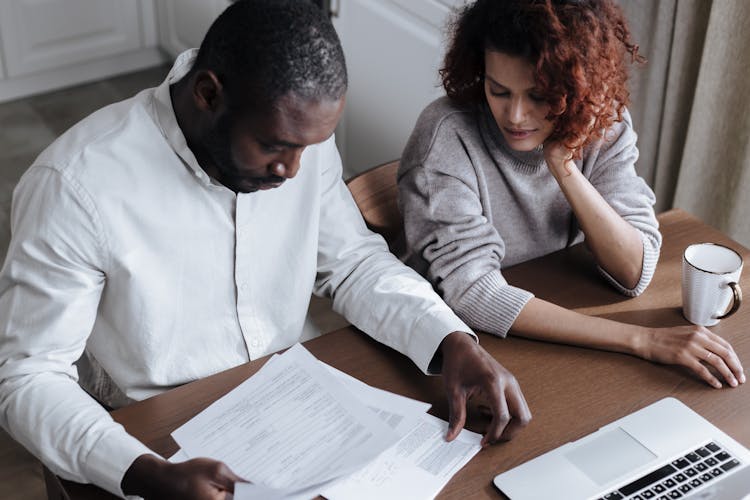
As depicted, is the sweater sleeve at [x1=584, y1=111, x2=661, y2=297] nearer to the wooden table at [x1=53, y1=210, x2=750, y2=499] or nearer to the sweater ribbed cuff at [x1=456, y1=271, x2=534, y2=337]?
the wooden table at [x1=53, y1=210, x2=750, y2=499]

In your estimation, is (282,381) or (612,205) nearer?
(282,381)

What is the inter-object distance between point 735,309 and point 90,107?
285cm

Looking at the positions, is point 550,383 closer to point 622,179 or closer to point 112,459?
point 622,179

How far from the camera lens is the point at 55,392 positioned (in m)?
1.23

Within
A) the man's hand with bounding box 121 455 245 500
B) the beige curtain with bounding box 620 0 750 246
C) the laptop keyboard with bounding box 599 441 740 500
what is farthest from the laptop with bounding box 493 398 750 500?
the beige curtain with bounding box 620 0 750 246

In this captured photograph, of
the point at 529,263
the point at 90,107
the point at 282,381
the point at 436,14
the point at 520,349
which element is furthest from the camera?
the point at 90,107

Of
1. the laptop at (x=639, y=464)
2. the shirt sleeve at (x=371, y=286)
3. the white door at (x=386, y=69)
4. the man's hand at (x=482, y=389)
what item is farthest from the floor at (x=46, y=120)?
the laptop at (x=639, y=464)

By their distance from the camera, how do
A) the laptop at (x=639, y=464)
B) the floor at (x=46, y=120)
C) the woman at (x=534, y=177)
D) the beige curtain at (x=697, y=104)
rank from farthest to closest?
the floor at (x=46, y=120) < the beige curtain at (x=697, y=104) < the woman at (x=534, y=177) < the laptop at (x=639, y=464)

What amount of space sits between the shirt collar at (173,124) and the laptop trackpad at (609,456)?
64 cm

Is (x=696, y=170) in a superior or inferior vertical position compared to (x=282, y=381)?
inferior

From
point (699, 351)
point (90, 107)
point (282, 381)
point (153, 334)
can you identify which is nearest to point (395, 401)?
point (282, 381)

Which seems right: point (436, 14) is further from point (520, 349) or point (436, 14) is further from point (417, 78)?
point (520, 349)

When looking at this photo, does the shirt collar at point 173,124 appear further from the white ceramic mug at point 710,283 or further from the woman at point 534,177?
the white ceramic mug at point 710,283

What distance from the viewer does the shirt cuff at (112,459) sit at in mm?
1163
